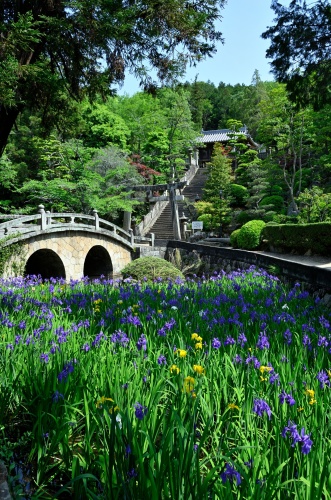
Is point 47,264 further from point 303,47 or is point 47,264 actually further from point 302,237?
point 303,47

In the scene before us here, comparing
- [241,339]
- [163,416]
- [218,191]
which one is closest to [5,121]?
[241,339]

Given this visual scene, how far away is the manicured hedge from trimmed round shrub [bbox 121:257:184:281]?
3.71 metres

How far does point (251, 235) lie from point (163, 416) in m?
16.0

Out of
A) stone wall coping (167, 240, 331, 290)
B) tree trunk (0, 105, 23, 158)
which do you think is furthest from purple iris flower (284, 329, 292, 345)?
tree trunk (0, 105, 23, 158)

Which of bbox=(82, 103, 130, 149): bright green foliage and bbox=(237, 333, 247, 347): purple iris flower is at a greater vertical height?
bbox=(82, 103, 130, 149): bright green foliage

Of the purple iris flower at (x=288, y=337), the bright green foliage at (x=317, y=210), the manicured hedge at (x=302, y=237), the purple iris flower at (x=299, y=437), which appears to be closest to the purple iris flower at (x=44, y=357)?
the purple iris flower at (x=299, y=437)

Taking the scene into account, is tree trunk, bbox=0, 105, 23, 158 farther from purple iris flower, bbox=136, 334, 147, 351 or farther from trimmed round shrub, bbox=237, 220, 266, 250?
trimmed round shrub, bbox=237, 220, 266, 250

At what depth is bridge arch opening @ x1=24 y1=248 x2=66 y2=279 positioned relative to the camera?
17.2m

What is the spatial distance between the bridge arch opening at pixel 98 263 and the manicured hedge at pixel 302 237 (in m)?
8.14

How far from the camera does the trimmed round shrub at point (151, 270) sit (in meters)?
14.3

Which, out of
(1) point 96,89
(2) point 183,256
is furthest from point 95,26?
(2) point 183,256

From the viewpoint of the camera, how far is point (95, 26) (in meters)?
5.48

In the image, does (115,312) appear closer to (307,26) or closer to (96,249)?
(307,26)

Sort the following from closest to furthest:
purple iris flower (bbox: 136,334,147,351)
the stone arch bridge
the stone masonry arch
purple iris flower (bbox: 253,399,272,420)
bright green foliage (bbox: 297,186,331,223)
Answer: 1. purple iris flower (bbox: 253,399,272,420)
2. purple iris flower (bbox: 136,334,147,351)
3. the stone arch bridge
4. the stone masonry arch
5. bright green foliage (bbox: 297,186,331,223)
